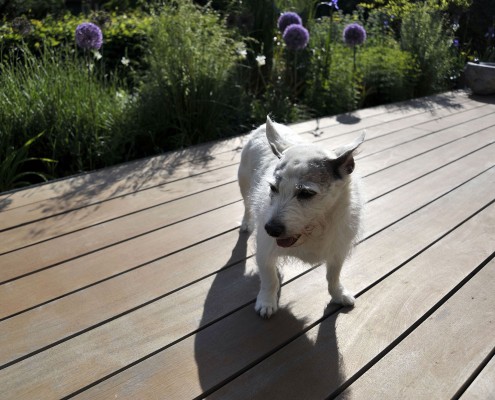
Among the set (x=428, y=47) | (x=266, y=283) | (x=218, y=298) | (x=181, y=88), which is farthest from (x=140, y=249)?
(x=428, y=47)

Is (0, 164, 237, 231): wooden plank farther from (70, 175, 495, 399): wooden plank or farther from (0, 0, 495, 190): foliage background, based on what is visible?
(70, 175, 495, 399): wooden plank

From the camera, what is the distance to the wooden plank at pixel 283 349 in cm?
180

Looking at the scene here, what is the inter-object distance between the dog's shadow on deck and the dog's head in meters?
0.47

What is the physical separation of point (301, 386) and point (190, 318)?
0.65m

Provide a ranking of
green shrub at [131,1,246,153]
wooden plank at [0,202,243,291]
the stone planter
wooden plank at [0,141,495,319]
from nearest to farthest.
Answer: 1. wooden plank at [0,141,495,319]
2. wooden plank at [0,202,243,291]
3. green shrub at [131,1,246,153]
4. the stone planter

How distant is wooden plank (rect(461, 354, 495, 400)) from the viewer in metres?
1.76

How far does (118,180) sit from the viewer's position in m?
3.69

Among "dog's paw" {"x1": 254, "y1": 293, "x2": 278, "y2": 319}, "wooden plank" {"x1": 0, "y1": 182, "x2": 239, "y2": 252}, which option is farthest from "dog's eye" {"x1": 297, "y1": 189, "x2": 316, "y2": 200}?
"wooden plank" {"x1": 0, "y1": 182, "x2": 239, "y2": 252}

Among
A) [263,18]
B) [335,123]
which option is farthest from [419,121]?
[263,18]

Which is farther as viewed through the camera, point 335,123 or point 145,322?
point 335,123

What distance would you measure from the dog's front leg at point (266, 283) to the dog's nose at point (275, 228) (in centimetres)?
29

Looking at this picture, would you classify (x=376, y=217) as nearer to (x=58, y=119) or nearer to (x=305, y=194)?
(x=305, y=194)

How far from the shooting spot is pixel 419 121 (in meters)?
5.45

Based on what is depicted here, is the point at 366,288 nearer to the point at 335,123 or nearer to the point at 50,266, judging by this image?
the point at 50,266
